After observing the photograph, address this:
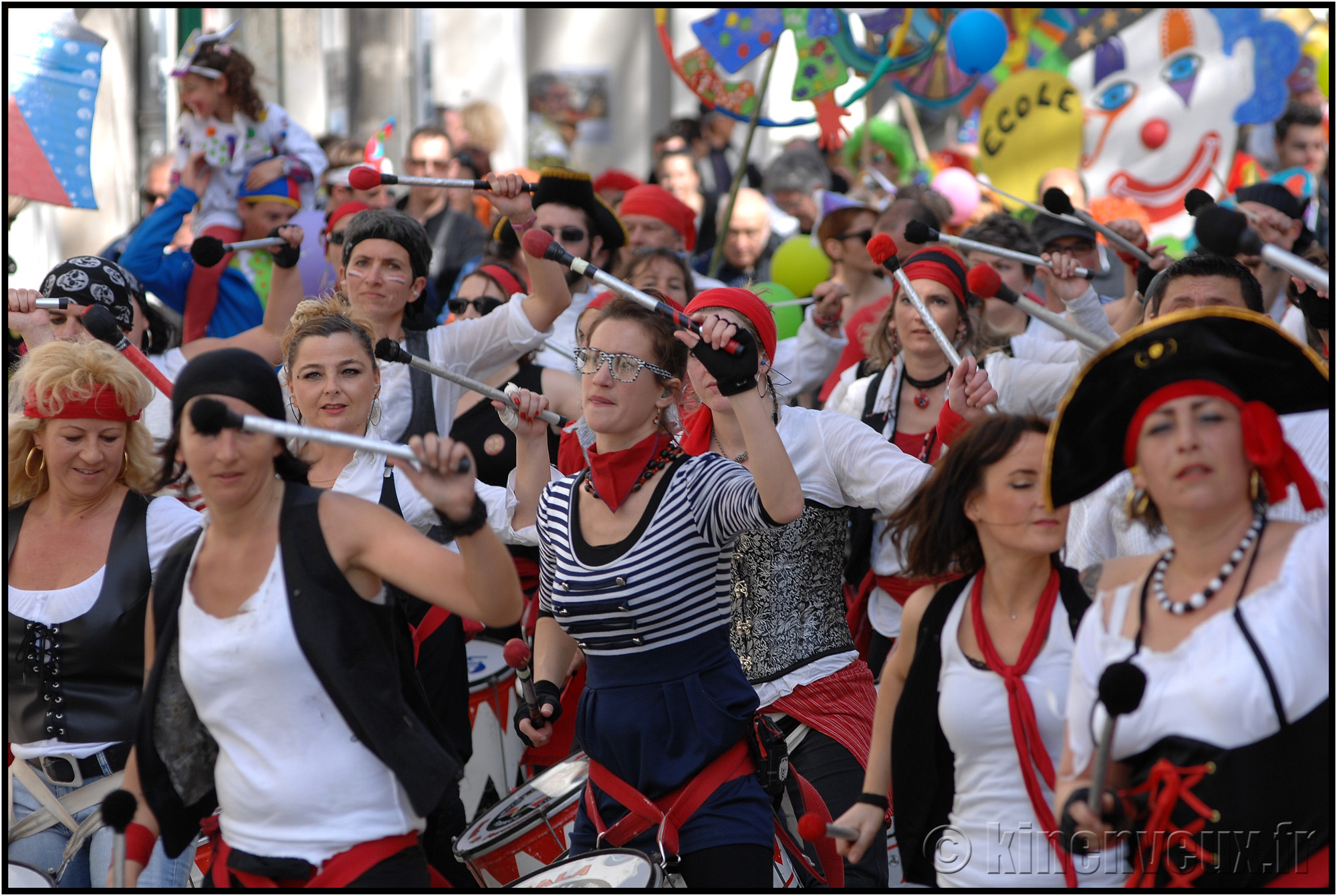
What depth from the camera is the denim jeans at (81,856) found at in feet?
11.7

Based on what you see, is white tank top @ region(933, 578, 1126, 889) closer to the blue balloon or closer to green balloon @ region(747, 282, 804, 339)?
green balloon @ region(747, 282, 804, 339)

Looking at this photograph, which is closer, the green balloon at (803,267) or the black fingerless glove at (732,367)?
the black fingerless glove at (732,367)

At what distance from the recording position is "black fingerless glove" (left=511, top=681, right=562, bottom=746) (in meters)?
3.75

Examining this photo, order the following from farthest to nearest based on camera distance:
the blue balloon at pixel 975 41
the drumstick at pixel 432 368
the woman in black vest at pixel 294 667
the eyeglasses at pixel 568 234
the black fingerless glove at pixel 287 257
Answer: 1. the blue balloon at pixel 975 41
2. the eyeglasses at pixel 568 234
3. the black fingerless glove at pixel 287 257
4. the drumstick at pixel 432 368
5. the woman in black vest at pixel 294 667

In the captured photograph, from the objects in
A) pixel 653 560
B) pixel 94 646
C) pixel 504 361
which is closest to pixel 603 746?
pixel 653 560

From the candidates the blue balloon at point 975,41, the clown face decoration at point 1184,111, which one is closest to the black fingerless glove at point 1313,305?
the blue balloon at point 975,41

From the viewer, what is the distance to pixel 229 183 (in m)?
6.83

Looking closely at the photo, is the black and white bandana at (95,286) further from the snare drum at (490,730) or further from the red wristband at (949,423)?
the red wristband at (949,423)

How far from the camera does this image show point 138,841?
2982mm

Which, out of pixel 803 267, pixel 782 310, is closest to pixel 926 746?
pixel 782 310

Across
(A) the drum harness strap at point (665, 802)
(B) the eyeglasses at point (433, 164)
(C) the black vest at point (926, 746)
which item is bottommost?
(A) the drum harness strap at point (665, 802)

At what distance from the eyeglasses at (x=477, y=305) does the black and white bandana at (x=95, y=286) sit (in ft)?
4.49

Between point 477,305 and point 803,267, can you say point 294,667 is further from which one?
point 803,267

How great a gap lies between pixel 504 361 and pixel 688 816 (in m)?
2.27
